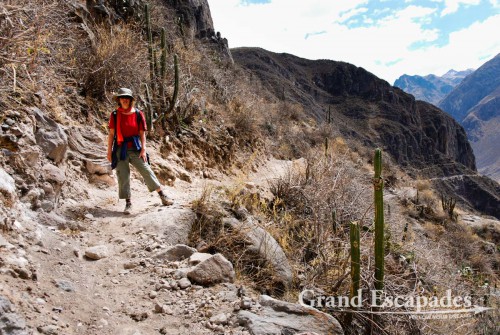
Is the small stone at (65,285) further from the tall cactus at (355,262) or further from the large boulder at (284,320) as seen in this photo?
the tall cactus at (355,262)

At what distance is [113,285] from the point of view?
2887 millimetres

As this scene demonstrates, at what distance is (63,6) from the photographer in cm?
628

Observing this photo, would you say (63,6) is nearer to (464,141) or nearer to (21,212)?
(21,212)

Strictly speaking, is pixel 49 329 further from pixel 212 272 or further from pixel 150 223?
pixel 150 223

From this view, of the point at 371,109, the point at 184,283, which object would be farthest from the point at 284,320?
the point at 371,109

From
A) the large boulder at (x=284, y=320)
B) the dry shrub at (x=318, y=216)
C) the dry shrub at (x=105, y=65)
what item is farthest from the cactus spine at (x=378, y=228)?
the dry shrub at (x=105, y=65)

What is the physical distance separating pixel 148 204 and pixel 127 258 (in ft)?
4.82

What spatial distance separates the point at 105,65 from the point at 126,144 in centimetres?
255

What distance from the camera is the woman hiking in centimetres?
423

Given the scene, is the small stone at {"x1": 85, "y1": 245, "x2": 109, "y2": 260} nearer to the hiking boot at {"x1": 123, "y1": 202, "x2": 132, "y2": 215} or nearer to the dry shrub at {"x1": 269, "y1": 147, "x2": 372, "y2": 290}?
the hiking boot at {"x1": 123, "y1": 202, "x2": 132, "y2": 215}

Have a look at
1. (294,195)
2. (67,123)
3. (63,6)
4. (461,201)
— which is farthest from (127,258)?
(461,201)

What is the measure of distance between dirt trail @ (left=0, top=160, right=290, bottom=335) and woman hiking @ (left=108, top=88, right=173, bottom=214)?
18.9 inches

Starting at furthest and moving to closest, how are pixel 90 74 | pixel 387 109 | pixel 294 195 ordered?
1. pixel 387 109
2. pixel 294 195
3. pixel 90 74

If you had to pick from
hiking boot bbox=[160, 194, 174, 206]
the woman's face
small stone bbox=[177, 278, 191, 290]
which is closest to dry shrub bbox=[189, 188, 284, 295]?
hiking boot bbox=[160, 194, 174, 206]
